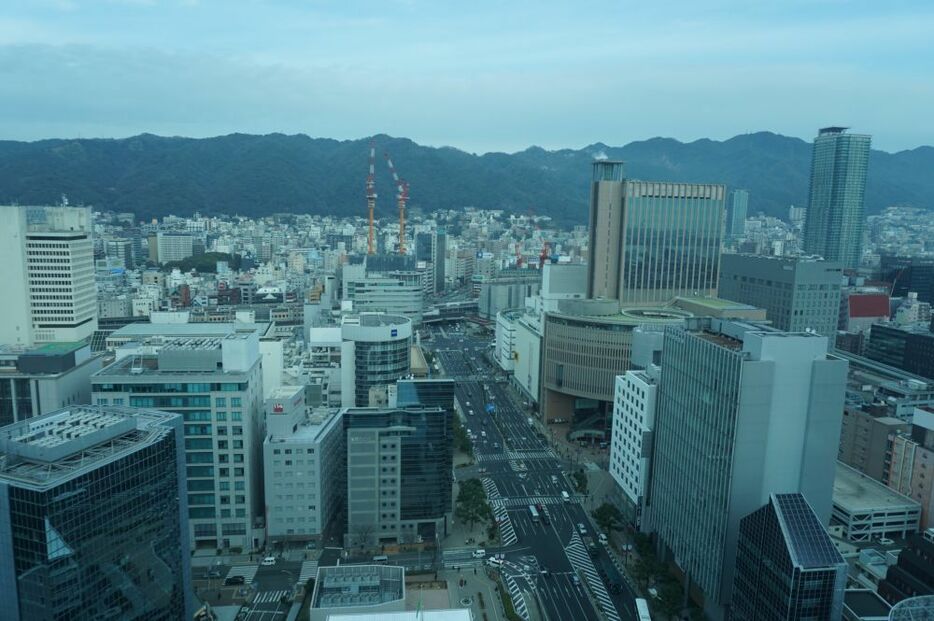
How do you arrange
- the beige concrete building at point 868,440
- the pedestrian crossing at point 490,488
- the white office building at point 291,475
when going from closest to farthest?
the white office building at point 291,475 → the beige concrete building at point 868,440 → the pedestrian crossing at point 490,488

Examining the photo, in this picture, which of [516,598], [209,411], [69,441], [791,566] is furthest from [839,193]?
[69,441]

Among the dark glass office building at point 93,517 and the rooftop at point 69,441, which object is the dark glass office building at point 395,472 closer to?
the dark glass office building at point 93,517

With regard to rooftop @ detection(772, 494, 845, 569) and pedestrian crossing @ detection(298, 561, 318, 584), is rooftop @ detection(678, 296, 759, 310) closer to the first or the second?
rooftop @ detection(772, 494, 845, 569)

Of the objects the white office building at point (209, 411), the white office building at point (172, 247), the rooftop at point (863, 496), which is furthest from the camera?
the white office building at point (172, 247)

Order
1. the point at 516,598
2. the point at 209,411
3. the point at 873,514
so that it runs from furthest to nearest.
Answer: the point at 873,514, the point at 209,411, the point at 516,598

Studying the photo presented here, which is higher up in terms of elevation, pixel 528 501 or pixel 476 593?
pixel 528 501

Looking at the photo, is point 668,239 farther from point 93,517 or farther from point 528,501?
point 93,517

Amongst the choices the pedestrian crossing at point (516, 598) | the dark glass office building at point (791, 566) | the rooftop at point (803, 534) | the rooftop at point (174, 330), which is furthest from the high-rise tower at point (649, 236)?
the rooftop at point (803, 534)

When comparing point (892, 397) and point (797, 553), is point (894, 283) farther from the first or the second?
point (797, 553)
